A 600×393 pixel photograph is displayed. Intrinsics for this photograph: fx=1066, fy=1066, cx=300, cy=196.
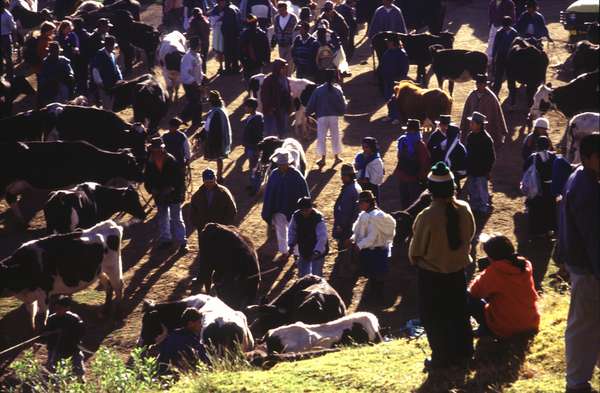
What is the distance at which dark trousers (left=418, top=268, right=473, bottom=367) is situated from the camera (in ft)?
28.2

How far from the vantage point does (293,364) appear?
9.89 metres

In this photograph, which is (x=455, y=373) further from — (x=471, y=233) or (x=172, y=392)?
(x=172, y=392)

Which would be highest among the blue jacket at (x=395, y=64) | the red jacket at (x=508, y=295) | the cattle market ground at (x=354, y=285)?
the red jacket at (x=508, y=295)

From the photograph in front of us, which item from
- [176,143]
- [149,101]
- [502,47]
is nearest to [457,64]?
[502,47]

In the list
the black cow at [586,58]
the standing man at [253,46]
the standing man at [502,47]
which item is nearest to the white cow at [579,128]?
the black cow at [586,58]

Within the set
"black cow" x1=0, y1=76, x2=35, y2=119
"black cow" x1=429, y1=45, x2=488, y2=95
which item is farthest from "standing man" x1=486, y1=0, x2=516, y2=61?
"black cow" x1=0, y1=76, x2=35, y2=119

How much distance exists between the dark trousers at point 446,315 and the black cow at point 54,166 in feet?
29.7

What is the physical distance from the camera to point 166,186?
14.9 m

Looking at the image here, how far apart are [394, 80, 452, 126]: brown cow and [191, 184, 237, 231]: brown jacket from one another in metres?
5.99

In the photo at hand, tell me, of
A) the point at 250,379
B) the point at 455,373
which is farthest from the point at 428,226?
the point at 250,379

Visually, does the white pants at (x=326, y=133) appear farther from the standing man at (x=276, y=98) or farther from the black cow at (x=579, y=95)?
the black cow at (x=579, y=95)

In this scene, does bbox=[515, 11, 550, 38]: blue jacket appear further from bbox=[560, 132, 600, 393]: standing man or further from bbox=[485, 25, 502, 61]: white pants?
bbox=[560, 132, 600, 393]: standing man

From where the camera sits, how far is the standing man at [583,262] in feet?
24.0

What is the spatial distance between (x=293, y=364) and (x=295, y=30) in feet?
47.9
